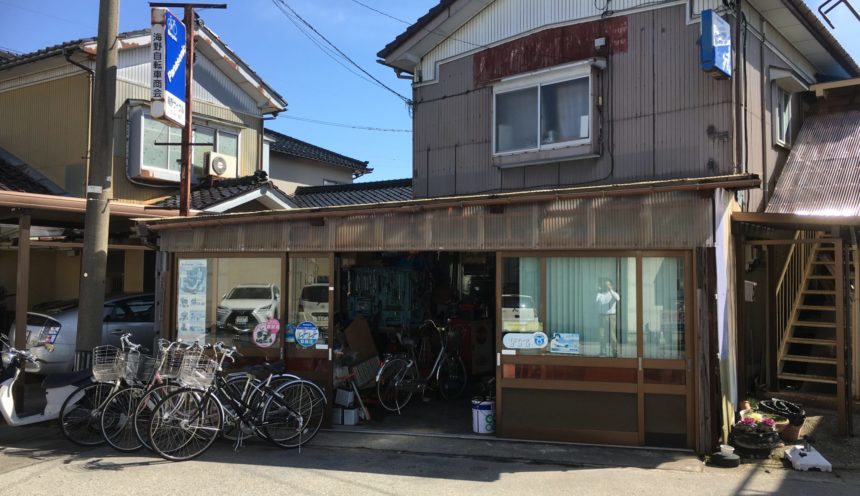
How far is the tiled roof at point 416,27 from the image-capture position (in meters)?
10.8

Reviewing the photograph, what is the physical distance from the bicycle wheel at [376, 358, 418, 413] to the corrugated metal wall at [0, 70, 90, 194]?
820cm

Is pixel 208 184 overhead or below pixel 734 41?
below

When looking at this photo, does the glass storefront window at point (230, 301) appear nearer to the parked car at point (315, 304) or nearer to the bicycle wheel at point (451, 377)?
the parked car at point (315, 304)

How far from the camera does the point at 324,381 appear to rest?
7840 mm

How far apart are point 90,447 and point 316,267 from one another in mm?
3347

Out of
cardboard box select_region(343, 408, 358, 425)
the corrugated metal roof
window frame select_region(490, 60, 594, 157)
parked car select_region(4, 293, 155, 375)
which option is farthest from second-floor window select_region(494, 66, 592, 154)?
parked car select_region(4, 293, 155, 375)

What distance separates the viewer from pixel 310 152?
2086 cm

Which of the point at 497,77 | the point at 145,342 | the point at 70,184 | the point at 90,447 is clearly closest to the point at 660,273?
the point at 497,77

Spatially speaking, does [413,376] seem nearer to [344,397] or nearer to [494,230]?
[344,397]

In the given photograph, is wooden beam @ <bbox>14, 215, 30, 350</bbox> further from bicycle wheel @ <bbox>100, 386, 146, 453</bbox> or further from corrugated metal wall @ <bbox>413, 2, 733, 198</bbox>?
corrugated metal wall @ <bbox>413, 2, 733, 198</bbox>

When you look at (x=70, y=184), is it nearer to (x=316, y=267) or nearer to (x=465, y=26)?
(x=316, y=267)

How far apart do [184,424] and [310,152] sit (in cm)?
1552

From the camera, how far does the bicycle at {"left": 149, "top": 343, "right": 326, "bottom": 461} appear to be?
638 cm

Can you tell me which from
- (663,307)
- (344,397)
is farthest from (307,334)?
(663,307)
